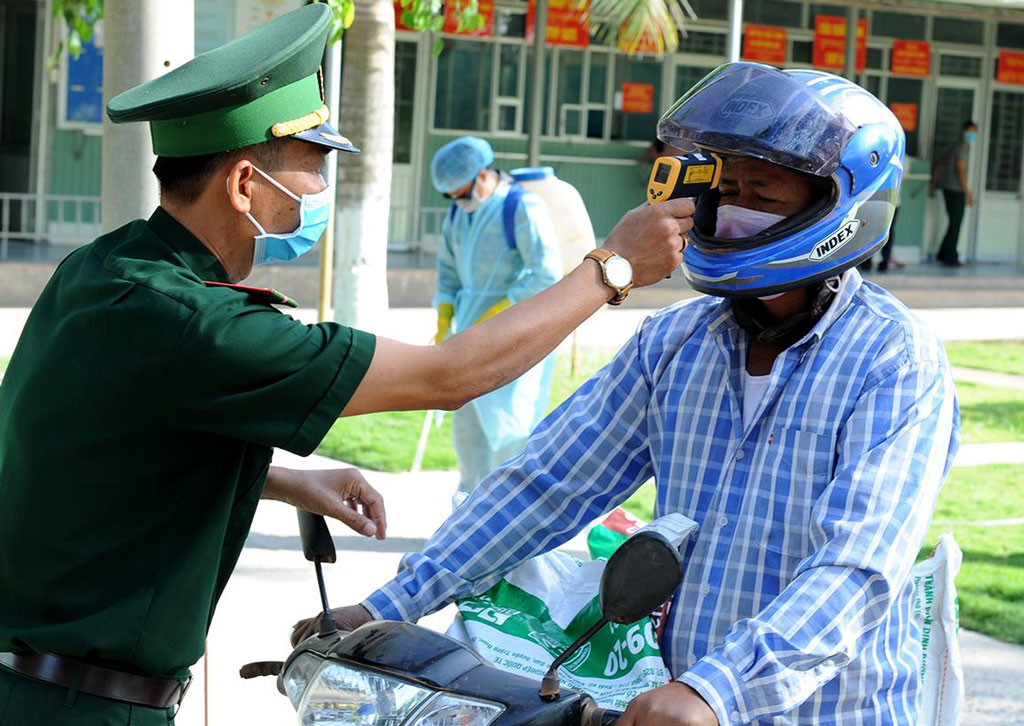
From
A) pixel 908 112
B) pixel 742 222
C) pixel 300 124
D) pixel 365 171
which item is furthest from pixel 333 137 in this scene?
pixel 908 112

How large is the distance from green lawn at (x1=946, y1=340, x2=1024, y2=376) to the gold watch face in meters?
12.4

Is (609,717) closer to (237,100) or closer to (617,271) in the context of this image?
(617,271)

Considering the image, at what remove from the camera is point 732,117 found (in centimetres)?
269

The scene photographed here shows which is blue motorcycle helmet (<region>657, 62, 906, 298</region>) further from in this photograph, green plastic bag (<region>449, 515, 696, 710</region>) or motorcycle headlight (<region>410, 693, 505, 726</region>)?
motorcycle headlight (<region>410, 693, 505, 726</region>)

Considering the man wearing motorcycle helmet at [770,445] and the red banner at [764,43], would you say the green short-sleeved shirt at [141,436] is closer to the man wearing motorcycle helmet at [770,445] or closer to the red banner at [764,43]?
the man wearing motorcycle helmet at [770,445]

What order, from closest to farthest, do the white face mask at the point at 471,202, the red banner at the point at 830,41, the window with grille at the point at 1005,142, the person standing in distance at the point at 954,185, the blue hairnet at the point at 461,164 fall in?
the blue hairnet at the point at 461,164, the white face mask at the point at 471,202, the red banner at the point at 830,41, the person standing in distance at the point at 954,185, the window with grille at the point at 1005,142

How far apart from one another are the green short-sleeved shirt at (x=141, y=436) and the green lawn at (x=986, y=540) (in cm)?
396

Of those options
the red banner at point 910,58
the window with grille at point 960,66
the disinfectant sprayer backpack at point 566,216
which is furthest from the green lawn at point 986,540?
the window with grille at point 960,66

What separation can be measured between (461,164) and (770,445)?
5633 millimetres

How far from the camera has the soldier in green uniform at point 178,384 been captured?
7.69 feet

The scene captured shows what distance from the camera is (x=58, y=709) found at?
8.08ft

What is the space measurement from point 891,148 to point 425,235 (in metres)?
16.4

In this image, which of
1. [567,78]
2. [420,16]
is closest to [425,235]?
[567,78]

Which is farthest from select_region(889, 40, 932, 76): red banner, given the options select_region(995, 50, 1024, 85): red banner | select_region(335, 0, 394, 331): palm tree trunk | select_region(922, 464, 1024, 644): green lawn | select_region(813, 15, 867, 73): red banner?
select_region(922, 464, 1024, 644): green lawn
